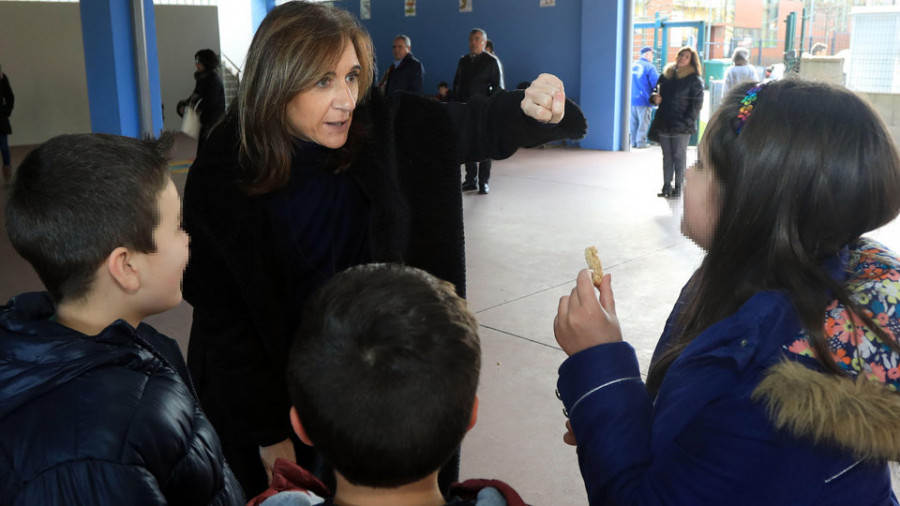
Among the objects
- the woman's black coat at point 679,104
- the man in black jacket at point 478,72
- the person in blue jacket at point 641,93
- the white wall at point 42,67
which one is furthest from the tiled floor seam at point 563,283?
the white wall at point 42,67

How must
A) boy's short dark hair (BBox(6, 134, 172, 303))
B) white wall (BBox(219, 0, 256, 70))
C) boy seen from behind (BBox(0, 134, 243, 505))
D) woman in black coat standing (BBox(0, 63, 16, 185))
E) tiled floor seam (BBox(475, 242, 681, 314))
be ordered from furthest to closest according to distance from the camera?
white wall (BBox(219, 0, 256, 70))
woman in black coat standing (BBox(0, 63, 16, 185))
tiled floor seam (BBox(475, 242, 681, 314))
boy's short dark hair (BBox(6, 134, 172, 303))
boy seen from behind (BBox(0, 134, 243, 505))

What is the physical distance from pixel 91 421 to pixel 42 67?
1597 cm

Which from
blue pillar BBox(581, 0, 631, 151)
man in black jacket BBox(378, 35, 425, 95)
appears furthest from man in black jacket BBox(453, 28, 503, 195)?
blue pillar BBox(581, 0, 631, 151)

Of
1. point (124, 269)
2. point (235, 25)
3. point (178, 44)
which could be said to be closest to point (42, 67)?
point (178, 44)

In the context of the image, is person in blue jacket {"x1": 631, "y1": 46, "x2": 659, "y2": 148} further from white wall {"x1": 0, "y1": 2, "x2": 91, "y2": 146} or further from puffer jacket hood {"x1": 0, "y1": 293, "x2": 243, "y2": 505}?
puffer jacket hood {"x1": 0, "y1": 293, "x2": 243, "y2": 505}

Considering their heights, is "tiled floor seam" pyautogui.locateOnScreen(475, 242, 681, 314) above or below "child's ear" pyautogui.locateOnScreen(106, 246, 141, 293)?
below

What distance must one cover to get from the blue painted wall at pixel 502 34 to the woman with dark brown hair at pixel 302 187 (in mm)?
10804

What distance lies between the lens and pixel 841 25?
14195 mm

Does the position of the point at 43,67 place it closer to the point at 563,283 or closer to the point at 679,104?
the point at 679,104

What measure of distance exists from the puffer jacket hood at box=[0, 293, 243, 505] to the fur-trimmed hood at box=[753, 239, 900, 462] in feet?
2.62

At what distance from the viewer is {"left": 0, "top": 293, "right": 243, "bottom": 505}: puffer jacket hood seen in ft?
3.29

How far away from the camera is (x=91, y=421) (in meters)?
1.02

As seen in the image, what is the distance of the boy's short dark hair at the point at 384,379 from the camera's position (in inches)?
36.3

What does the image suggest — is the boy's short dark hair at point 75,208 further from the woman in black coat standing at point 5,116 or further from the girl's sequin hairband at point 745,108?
the woman in black coat standing at point 5,116
